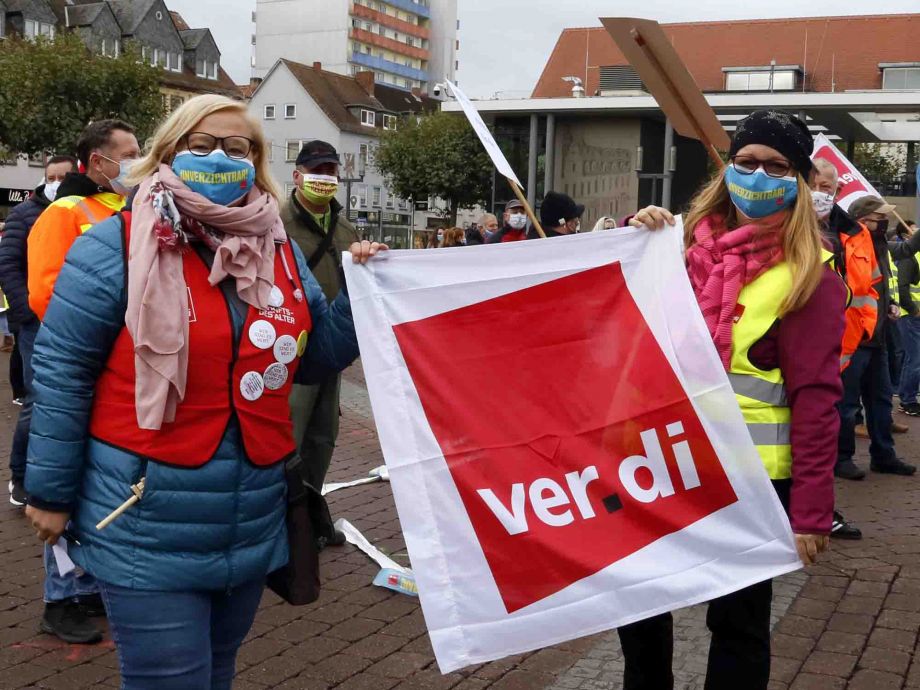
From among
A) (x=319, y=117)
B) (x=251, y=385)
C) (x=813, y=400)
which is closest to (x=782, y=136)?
(x=813, y=400)

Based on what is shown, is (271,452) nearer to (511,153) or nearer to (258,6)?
(511,153)

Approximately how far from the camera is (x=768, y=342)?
10.3 feet

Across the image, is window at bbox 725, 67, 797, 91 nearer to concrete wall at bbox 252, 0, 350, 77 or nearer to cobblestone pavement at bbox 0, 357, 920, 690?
cobblestone pavement at bbox 0, 357, 920, 690

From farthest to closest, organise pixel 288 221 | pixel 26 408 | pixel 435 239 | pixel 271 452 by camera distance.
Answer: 1. pixel 435 239
2. pixel 288 221
3. pixel 26 408
4. pixel 271 452

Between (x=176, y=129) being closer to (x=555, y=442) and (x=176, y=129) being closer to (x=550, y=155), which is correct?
(x=555, y=442)

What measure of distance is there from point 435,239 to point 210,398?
1059 inches

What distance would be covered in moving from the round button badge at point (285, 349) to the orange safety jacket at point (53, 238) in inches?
73.0

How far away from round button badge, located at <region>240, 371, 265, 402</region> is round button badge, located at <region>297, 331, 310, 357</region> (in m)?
0.20

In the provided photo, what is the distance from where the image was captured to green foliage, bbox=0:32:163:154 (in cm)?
3934

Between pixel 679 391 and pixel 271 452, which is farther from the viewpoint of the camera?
pixel 679 391

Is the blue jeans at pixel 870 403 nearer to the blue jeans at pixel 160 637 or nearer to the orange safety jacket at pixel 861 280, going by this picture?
the orange safety jacket at pixel 861 280

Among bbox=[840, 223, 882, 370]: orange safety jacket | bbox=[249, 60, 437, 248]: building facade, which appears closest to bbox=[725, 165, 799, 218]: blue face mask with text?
bbox=[840, 223, 882, 370]: orange safety jacket

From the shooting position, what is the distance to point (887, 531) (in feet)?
22.2

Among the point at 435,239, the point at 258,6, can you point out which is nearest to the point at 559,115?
the point at 435,239
